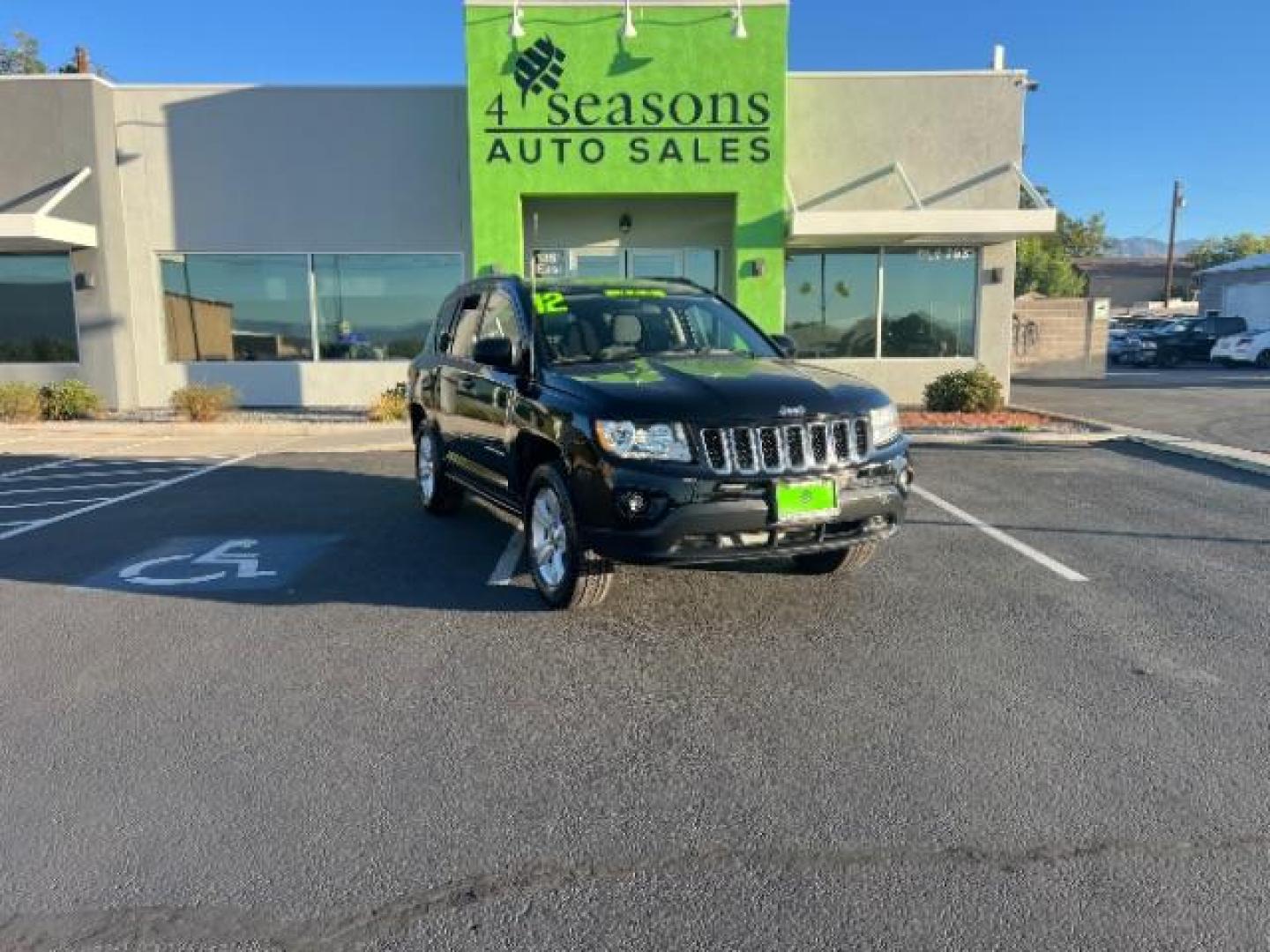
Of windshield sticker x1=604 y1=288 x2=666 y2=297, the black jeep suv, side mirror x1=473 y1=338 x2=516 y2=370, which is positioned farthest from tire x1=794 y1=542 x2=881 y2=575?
side mirror x1=473 y1=338 x2=516 y2=370

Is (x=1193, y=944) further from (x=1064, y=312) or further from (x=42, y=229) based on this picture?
(x=1064, y=312)

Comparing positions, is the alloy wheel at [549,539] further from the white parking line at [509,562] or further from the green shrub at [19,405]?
the green shrub at [19,405]

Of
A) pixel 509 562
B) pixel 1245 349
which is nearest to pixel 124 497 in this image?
pixel 509 562

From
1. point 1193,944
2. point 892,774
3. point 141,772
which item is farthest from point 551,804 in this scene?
point 1193,944

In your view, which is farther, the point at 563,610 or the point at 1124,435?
the point at 1124,435

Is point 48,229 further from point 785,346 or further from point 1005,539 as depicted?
point 1005,539

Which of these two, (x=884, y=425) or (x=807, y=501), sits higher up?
(x=884, y=425)

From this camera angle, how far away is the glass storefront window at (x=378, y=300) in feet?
55.0

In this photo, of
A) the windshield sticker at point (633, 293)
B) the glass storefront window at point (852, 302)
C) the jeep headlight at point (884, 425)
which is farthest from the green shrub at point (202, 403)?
the jeep headlight at point (884, 425)

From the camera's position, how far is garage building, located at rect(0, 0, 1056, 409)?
1487cm

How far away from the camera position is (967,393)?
1477cm

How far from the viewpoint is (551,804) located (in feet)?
10.9

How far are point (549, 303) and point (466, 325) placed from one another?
1.45 m

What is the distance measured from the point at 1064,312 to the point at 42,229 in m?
24.0
